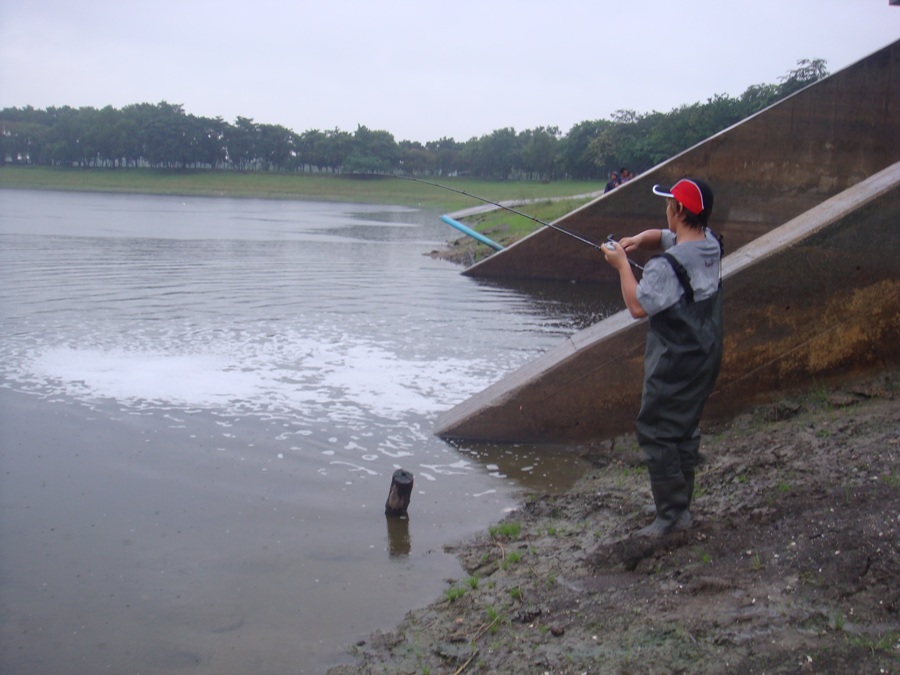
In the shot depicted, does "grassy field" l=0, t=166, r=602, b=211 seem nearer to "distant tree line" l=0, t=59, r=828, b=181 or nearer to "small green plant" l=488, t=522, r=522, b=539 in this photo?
"distant tree line" l=0, t=59, r=828, b=181

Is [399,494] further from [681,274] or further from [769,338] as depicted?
[769,338]

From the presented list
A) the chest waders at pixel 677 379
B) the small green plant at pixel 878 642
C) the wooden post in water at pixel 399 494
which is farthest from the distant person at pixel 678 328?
the wooden post in water at pixel 399 494

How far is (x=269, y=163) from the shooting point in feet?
331

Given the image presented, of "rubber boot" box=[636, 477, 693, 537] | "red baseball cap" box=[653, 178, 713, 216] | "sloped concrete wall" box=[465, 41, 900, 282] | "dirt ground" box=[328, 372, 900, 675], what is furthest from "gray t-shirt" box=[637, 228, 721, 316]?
"sloped concrete wall" box=[465, 41, 900, 282]

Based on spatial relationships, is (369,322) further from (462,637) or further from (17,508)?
(462,637)

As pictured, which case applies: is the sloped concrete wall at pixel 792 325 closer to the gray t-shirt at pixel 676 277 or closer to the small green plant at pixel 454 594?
the gray t-shirt at pixel 676 277


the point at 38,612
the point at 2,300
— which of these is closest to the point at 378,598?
the point at 38,612

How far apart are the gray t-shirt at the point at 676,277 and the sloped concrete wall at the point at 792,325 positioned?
2571mm

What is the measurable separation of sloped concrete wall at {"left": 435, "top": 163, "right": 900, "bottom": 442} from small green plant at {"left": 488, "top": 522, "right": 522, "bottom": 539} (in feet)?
5.93

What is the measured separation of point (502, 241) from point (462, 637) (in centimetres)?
2316

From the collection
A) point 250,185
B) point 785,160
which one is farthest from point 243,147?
point 785,160

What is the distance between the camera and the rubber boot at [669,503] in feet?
14.9

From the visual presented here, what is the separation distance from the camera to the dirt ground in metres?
3.44

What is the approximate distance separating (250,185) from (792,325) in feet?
251
